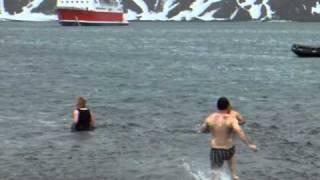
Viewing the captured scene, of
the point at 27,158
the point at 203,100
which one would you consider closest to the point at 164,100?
the point at 203,100

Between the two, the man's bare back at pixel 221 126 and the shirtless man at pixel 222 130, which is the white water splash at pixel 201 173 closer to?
the shirtless man at pixel 222 130

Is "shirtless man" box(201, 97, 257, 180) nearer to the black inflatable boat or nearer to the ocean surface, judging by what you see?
the ocean surface

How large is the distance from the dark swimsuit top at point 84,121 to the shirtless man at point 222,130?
1195cm

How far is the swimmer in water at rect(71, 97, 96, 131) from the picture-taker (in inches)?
1078

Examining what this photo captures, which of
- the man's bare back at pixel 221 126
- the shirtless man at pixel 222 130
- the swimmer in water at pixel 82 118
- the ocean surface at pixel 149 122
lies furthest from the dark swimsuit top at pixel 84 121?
the man's bare back at pixel 221 126

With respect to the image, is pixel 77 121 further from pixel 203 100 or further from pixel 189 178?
pixel 203 100

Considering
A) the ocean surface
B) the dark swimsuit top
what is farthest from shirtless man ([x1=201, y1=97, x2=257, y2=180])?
the dark swimsuit top

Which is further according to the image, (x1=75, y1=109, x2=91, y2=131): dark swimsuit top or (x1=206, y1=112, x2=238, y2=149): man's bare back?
(x1=75, y1=109, x2=91, y2=131): dark swimsuit top

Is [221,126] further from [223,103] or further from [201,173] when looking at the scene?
[201,173]

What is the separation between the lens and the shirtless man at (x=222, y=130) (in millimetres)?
15672

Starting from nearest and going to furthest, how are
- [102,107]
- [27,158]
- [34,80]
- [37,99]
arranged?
[27,158] → [102,107] → [37,99] → [34,80]

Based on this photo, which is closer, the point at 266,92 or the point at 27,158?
the point at 27,158

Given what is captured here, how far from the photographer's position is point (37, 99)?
42406mm

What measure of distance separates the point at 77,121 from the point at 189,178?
8167mm
